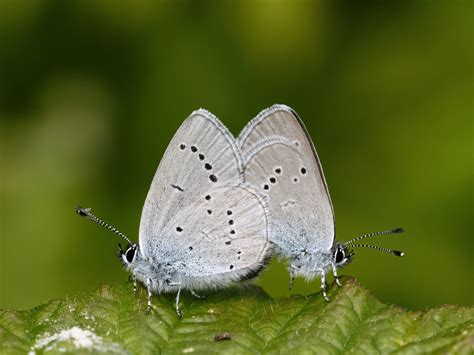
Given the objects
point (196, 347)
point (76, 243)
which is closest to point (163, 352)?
point (196, 347)

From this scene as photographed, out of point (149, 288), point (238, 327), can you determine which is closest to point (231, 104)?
point (149, 288)

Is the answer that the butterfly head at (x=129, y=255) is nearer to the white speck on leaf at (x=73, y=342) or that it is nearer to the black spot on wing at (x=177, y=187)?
the black spot on wing at (x=177, y=187)

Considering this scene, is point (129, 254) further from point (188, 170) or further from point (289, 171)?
point (289, 171)

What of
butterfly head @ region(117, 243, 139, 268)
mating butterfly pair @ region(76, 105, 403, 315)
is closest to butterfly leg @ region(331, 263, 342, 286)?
mating butterfly pair @ region(76, 105, 403, 315)

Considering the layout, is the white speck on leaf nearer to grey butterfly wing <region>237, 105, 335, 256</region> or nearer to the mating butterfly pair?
the mating butterfly pair

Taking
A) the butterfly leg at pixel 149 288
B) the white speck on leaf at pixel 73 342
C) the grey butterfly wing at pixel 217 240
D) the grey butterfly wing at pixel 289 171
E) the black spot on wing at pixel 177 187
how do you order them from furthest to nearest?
the grey butterfly wing at pixel 289 171 → the grey butterfly wing at pixel 217 240 → the black spot on wing at pixel 177 187 → the butterfly leg at pixel 149 288 → the white speck on leaf at pixel 73 342

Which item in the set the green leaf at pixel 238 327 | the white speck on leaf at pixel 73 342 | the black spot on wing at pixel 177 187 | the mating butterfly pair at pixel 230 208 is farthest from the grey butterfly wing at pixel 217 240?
the white speck on leaf at pixel 73 342
